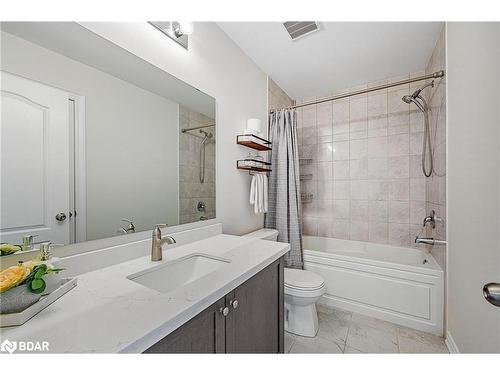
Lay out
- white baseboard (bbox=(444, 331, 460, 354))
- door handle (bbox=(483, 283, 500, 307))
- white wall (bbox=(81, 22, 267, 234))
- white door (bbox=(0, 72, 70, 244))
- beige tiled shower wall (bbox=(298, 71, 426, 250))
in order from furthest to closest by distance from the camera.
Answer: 1. beige tiled shower wall (bbox=(298, 71, 426, 250))
2. white baseboard (bbox=(444, 331, 460, 354))
3. white wall (bbox=(81, 22, 267, 234))
4. white door (bbox=(0, 72, 70, 244))
5. door handle (bbox=(483, 283, 500, 307))

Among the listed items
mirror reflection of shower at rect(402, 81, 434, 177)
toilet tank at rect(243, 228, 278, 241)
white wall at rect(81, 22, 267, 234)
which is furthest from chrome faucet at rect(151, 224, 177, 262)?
mirror reflection of shower at rect(402, 81, 434, 177)

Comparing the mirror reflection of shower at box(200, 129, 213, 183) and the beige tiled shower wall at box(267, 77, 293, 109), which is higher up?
the beige tiled shower wall at box(267, 77, 293, 109)

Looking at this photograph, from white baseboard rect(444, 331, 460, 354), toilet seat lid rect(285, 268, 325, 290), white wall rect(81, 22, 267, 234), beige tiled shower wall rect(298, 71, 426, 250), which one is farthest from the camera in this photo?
beige tiled shower wall rect(298, 71, 426, 250)

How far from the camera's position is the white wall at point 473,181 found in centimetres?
88

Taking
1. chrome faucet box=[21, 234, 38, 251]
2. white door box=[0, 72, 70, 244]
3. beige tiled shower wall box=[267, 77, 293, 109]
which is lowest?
chrome faucet box=[21, 234, 38, 251]

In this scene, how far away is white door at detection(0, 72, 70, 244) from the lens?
0.77 meters

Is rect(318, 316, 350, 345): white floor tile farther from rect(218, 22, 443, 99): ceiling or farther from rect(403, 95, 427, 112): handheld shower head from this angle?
rect(218, 22, 443, 99): ceiling

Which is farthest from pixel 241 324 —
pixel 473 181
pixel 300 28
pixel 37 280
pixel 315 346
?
pixel 300 28

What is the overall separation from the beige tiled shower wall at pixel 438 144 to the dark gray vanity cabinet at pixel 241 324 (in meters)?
1.44

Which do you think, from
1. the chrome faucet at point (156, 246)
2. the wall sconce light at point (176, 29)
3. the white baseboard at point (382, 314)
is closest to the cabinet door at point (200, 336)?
the chrome faucet at point (156, 246)

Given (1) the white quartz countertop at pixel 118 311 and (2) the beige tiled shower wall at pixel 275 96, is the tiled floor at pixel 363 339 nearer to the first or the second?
(1) the white quartz countertop at pixel 118 311

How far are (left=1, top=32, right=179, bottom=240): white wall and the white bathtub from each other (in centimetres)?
159
